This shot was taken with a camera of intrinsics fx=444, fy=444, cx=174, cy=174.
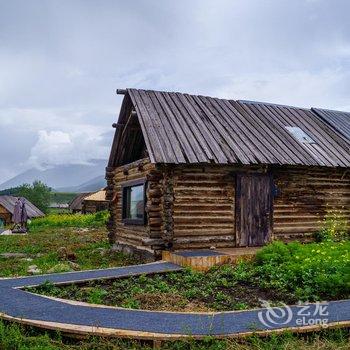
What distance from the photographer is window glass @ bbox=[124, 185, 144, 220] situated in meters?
14.4

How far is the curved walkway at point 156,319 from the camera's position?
19.3 ft

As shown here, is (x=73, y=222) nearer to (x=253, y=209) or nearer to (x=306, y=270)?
(x=253, y=209)

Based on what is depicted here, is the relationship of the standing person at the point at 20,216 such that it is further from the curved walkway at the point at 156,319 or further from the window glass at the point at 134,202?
the curved walkway at the point at 156,319

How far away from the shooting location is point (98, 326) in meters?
6.03

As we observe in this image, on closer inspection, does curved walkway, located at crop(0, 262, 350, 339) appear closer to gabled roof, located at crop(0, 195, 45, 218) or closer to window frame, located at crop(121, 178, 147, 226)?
window frame, located at crop(121, 178, 147, 226)

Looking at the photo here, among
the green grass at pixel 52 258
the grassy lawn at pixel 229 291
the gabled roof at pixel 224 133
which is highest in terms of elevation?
the gabled roof at pixel 224 133

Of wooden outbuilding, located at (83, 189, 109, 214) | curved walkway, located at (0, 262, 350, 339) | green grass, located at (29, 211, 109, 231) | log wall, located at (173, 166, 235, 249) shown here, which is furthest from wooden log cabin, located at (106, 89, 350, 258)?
wooden outbuilding, located at (83, 189, 109, 214)

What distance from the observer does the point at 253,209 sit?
13.6m

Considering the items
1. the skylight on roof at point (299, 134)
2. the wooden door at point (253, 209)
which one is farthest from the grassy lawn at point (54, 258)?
the skylight on roof at point (299, 134)

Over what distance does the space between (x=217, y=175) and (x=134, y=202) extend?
3.49m

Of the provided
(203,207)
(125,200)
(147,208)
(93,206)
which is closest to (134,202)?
(125,200)

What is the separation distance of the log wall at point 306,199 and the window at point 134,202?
13.9ft

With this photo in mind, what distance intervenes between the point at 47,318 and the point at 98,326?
0.94 meters

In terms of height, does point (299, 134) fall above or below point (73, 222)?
above
